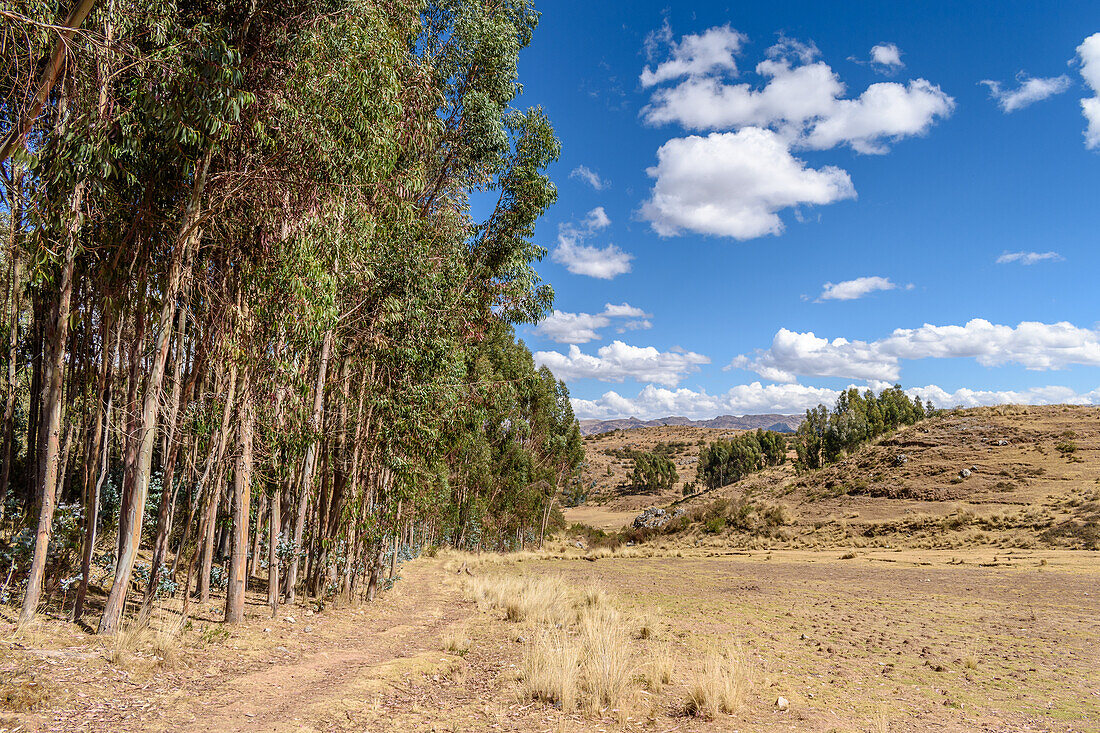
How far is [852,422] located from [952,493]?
30.8m

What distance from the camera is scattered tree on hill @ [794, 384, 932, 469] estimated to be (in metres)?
66.2

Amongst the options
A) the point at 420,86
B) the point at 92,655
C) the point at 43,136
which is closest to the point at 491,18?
the point at 420,86

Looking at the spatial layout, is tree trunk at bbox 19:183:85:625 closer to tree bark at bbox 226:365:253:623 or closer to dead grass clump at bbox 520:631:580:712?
tree bark at bbox 226:365:253:623

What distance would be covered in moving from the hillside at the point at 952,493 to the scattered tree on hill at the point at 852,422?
13.4 metres

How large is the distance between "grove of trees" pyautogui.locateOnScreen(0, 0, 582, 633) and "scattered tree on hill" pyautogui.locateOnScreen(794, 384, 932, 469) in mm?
60938

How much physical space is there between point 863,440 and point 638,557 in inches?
1805

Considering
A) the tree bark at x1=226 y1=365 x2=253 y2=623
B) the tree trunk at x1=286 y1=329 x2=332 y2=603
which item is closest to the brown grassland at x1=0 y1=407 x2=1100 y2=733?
the tree bark at x1=226 y1=365 x2=253 y2=623

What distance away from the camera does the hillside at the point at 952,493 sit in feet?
99.1

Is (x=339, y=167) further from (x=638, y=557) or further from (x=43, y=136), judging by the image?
(x=638, y=557)

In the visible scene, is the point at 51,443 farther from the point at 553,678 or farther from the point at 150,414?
the point at 553,678

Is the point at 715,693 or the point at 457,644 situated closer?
the point at 715,693

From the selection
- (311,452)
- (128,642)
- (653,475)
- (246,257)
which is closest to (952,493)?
(311,452)

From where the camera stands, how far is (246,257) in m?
8.54

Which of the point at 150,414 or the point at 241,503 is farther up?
the point at 150,414
